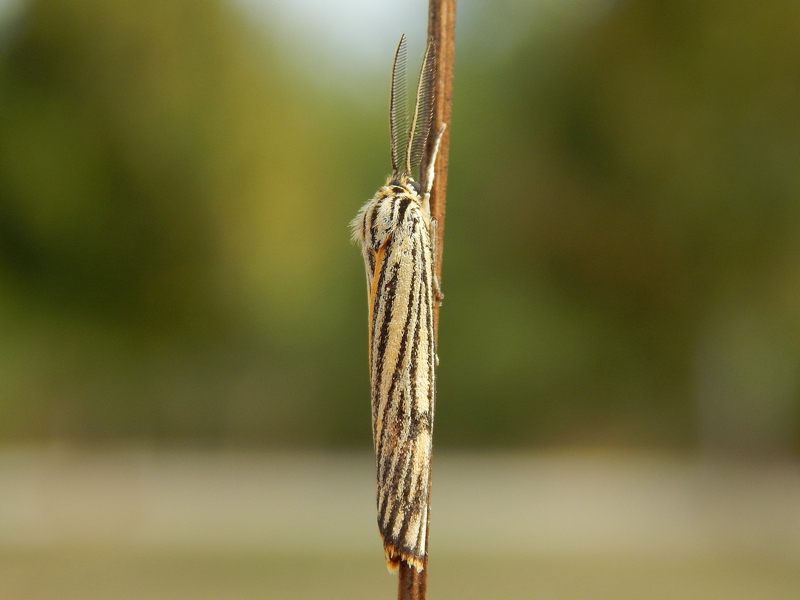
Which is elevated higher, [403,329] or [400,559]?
[403,329]

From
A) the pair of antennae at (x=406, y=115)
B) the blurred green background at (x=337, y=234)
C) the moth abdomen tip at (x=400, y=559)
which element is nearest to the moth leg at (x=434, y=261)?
the pair of antennae at (x=406, y=115)

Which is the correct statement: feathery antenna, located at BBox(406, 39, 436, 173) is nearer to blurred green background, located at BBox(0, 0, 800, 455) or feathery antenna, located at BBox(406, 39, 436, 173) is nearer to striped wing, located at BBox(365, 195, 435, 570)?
striped wing, located at BBox(365, 195, 435, 570)

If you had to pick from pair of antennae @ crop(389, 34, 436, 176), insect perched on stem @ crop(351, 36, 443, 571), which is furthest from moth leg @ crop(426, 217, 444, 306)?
pair of antennae @ crop(389, 34, 436, 176)

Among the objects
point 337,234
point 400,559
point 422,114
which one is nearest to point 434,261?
point 422,114

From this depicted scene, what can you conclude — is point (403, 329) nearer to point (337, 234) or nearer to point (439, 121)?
point (439, 121)

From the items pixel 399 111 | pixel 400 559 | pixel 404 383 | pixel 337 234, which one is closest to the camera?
pixel 400 559

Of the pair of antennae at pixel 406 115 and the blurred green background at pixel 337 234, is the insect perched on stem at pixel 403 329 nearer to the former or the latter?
the pair of antennae at pixel 406 115
